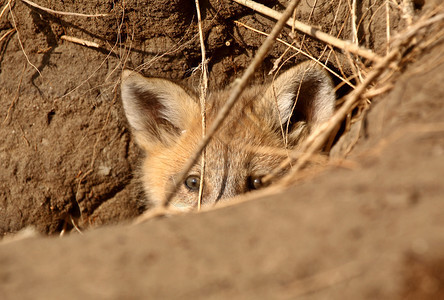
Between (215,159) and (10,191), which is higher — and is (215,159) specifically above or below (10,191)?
above

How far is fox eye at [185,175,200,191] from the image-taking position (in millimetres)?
3180

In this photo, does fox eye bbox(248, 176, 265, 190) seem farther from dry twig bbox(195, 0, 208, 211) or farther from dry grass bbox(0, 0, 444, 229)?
dry twig bbox(195, 0, 208, 211)

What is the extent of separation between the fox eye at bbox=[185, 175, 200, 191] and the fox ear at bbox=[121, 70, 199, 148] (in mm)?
500

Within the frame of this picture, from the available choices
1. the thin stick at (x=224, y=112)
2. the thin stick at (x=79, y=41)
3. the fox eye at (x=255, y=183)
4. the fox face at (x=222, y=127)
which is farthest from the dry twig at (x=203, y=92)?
the thin stick at (x=79, y=41)

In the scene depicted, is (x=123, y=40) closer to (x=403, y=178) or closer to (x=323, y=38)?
(x=323, y=38)

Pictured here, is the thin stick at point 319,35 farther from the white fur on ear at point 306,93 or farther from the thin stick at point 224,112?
the thin stick at point 224,112

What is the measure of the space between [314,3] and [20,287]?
2.67m

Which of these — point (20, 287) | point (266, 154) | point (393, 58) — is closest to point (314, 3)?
point (266, 154)

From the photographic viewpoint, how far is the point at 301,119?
339 cm

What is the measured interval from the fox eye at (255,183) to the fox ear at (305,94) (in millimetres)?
436

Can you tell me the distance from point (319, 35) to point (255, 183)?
1.01 metres

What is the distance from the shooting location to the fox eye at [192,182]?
10.4 feet

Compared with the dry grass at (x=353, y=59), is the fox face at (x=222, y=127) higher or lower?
lower

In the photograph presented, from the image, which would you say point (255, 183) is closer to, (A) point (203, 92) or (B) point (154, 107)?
(A) point (203, 92)
